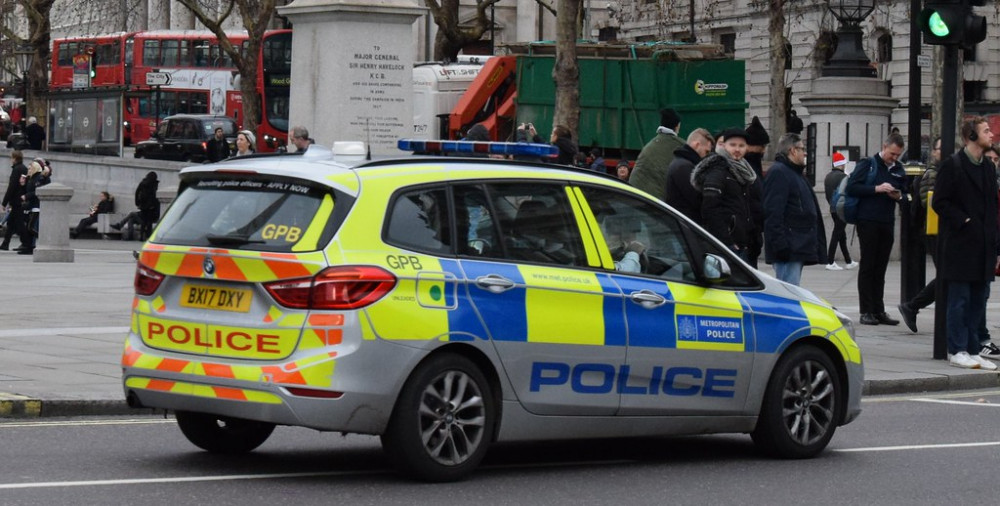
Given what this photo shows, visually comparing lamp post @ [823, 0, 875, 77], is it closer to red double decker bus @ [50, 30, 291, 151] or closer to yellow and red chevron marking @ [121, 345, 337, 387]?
yellow and red chevron marking @ [121, 345, 337, 387]

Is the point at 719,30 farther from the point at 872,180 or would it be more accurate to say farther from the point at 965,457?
the point at 965,457

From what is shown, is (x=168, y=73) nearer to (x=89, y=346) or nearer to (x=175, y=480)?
(x=89, y=346)

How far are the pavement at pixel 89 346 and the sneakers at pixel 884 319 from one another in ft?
0.39

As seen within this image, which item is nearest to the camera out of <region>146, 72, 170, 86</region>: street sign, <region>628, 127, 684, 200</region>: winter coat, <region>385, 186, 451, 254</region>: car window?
<region>385, 186, 451, 254</region>: car window

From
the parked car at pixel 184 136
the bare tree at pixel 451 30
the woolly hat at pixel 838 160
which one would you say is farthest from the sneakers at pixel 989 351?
the parked car at pixel 184 136

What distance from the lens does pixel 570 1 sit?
35844 mm

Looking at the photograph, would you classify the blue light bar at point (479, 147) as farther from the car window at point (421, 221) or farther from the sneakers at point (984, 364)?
the sneakers at point (984, 364)

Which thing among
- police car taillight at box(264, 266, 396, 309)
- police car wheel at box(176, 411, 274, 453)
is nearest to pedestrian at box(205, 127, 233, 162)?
police car wheel at box(176, 411, 274, 453)

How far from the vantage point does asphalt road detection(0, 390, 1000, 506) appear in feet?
25.8

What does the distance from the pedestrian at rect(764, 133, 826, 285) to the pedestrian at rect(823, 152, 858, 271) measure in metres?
11.0

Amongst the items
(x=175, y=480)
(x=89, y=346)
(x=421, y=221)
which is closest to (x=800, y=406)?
(x=421, y=221)

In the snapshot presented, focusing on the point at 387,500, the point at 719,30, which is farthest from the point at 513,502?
the point at 719,30

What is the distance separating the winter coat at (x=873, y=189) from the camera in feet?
55.6

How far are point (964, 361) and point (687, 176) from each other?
268 cm
